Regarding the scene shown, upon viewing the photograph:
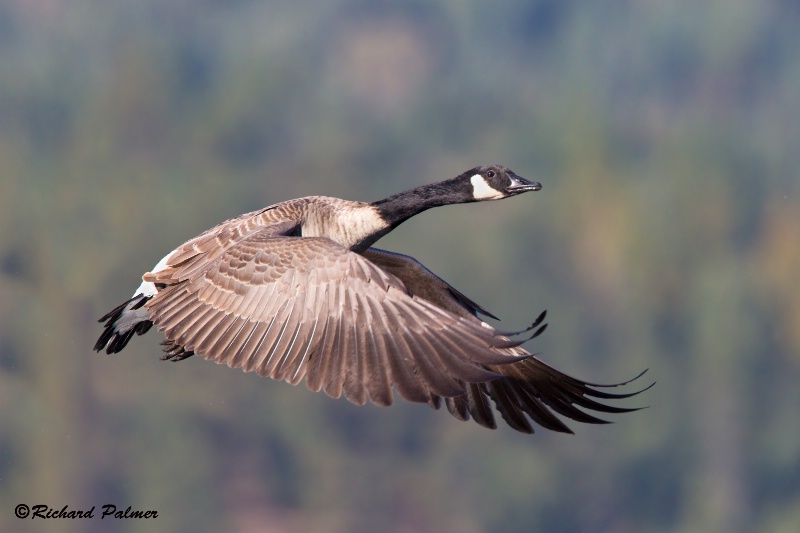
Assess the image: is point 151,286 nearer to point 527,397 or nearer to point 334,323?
point 334,323

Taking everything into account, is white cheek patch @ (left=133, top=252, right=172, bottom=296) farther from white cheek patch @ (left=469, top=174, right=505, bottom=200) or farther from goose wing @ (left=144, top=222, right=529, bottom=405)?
white cheek patch @ (left=469, top=174, right=505, bottom=200)

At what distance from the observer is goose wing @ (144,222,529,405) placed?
181 inches

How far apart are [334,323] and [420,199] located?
1522mm

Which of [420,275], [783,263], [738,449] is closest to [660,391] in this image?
[738,449]

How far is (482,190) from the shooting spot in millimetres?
6137

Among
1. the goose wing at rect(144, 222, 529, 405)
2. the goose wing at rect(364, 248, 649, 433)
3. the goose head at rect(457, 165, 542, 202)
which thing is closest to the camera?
the goose wing at rect(144, 222, 529, 405)

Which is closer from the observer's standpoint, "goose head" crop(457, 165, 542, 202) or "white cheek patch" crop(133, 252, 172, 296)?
"white cheek patch" crop(133, 252, 172, 296)

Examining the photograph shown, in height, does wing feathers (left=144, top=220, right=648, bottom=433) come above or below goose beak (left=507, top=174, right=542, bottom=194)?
below

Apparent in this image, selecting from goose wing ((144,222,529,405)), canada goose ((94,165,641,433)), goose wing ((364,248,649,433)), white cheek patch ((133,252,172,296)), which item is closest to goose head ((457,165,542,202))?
canada goose ((94,165,641,433))

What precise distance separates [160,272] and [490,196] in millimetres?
2008

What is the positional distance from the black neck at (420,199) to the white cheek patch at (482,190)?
0.04 m

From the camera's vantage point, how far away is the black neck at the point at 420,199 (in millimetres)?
5906

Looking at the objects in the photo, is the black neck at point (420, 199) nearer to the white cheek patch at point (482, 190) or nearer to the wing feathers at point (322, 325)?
the white cheek patch at point (482, 190)

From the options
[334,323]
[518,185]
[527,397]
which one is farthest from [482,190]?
[334,323]
